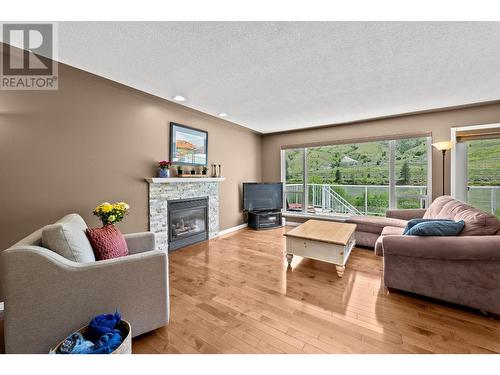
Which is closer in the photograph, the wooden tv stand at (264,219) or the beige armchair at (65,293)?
the beige armchair at (65,293)

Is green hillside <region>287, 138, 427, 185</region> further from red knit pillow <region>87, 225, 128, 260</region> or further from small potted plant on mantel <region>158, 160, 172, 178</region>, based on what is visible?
red knit pillow <region>87, 225, 128, 260</region>

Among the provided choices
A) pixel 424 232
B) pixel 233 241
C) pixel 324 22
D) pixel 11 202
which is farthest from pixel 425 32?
pixel 11 202

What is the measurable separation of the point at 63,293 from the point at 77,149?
5.81ft

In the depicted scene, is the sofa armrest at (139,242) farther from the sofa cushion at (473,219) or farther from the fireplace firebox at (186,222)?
the sofa cushion at (473,219)

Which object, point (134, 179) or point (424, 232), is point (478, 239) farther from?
point (134, 179)

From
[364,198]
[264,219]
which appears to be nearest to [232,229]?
[264,219]

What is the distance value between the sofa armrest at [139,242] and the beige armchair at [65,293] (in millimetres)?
722

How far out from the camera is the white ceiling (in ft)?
5.53

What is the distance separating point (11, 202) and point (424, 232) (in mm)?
3952

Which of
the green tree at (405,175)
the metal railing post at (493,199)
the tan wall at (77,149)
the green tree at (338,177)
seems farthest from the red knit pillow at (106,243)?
the metal railing post at (493,199)

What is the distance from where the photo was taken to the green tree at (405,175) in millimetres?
4129

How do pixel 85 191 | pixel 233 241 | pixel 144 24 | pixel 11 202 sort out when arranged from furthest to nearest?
pixel 233 241
pixel 85 191
pixel 11 202
pixel 144 24

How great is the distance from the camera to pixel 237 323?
5.58 ft

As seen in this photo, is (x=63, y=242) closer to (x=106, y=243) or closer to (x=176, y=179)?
(x=106, y=243)
